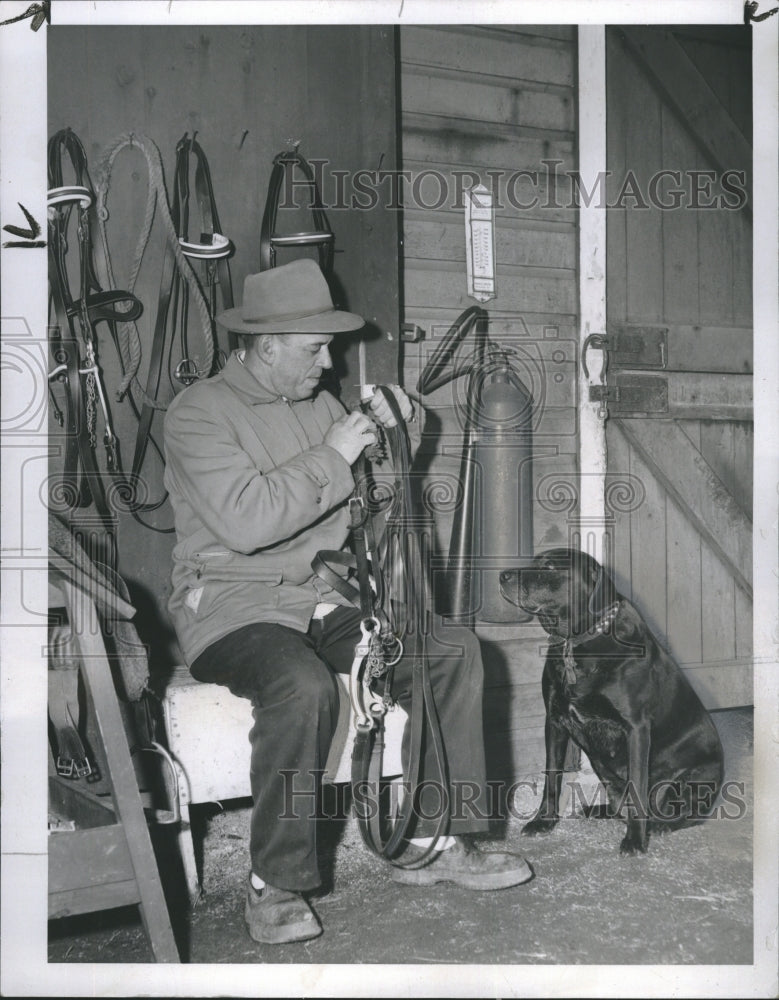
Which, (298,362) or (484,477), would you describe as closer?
(298,362)

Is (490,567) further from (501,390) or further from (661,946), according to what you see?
(661,946)

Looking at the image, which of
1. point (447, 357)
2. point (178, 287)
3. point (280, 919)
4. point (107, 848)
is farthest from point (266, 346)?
point (280, 919)

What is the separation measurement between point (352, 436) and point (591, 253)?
4.66ft

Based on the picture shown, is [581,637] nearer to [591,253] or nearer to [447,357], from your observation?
[447,357]

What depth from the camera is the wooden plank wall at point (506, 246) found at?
3.06 m

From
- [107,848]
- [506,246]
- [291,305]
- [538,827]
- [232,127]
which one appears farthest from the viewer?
[506,246]

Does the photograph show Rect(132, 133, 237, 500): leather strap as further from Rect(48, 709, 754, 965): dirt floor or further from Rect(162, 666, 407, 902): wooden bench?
Rect(48, 709, 754, 965): dirt floor

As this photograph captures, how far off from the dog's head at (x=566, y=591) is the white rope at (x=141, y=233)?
1.22 meters

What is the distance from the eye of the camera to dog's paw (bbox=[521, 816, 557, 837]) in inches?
108

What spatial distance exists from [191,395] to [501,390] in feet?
3.71

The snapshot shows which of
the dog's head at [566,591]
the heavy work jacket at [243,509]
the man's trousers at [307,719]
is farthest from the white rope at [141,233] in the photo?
the dog's head at [566,591]

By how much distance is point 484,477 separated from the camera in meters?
3.11

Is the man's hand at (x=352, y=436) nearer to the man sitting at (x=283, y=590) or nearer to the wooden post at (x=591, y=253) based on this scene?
the man sitting at (x=283, y=590)

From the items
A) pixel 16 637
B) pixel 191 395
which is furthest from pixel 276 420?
pixel 16 637
